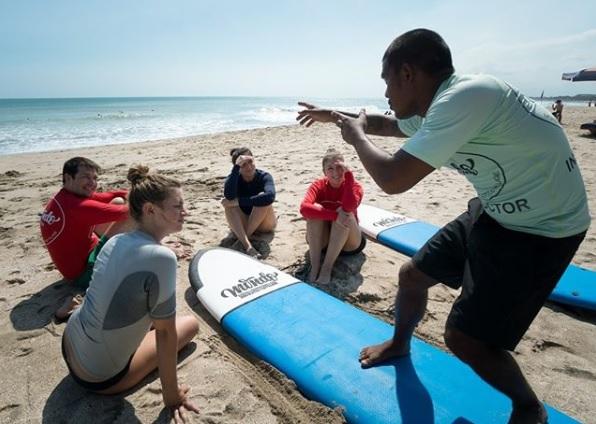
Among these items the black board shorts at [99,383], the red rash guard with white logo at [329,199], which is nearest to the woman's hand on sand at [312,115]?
the red rash guard with white logo at [329,199]

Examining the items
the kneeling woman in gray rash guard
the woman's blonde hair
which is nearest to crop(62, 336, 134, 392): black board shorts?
the kneeling woman in gray rash guard

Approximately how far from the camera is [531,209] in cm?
152

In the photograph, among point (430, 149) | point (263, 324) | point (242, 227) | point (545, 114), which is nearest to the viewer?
point (430, 149)

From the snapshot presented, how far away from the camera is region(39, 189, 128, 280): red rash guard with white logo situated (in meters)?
2.99

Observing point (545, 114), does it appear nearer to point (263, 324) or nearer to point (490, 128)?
point (490, 128)

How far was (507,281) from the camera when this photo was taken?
1.55 metres

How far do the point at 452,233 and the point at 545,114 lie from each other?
748 millimetres

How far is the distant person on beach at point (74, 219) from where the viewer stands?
2.99 metres

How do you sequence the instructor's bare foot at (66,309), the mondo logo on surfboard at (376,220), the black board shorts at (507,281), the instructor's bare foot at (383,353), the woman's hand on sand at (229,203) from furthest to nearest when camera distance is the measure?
the mondo logo on surfboard at (376,220) → the woman's hand on sand at (229,203) → the instructor's bare foot at (66,309) → the instructor's bare foot at (383,353) → the black board shorts at (507,281)

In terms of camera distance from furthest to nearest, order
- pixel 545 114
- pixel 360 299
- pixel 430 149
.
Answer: pixel 360 299 → pixel 545 114 → pixel 430 149

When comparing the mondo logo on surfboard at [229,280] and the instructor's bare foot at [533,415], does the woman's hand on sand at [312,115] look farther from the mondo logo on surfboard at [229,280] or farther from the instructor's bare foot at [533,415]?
the instructor's bare foot at [533,415]

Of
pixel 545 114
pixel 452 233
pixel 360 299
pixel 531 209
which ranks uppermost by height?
pixel 545 114

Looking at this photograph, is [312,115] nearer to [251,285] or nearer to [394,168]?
[394,168]

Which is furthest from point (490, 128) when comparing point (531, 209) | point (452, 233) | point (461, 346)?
point (461, 346)
